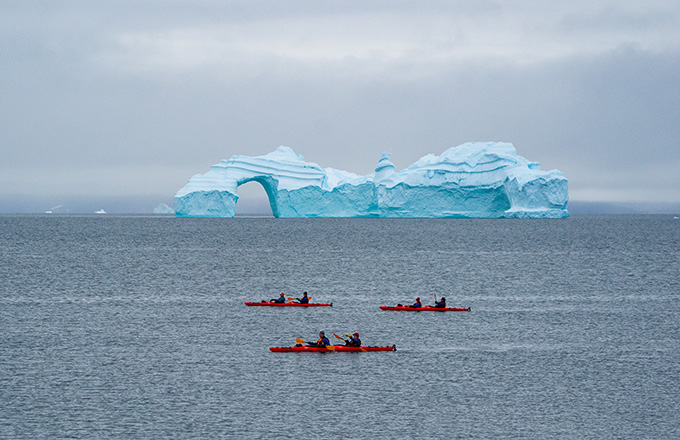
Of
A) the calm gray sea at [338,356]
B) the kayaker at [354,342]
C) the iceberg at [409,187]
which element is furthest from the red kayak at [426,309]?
the iceberg at [409,187]

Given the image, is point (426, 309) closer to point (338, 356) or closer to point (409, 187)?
point (338, 356)

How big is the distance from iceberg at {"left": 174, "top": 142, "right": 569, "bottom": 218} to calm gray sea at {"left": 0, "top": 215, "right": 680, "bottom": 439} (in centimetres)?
3838

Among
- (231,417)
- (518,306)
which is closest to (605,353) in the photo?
(518,306)

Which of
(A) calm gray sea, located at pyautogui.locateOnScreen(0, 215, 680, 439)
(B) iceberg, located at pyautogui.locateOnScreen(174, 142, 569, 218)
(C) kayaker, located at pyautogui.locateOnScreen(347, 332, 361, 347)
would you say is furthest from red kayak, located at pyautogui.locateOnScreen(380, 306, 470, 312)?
(B) iceberg, located at pyautogui.locateOnScreen(174, 142, 569, 218)

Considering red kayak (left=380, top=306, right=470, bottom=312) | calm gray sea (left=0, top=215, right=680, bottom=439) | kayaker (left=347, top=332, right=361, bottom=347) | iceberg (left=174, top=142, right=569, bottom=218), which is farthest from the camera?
iceberg (left=174, top=142, right=569, bottom=218)

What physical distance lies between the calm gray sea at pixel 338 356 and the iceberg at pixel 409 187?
38377 mm

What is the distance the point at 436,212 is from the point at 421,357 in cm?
7155

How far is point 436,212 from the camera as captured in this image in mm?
95188

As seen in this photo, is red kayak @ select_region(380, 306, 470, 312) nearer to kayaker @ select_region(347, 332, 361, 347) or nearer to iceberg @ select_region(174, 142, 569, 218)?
kayaker @ select_region(347, 332, 361, 347)

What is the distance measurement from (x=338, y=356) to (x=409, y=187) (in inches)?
2754

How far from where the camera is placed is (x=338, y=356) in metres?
24.9

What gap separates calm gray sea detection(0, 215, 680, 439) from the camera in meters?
17.7

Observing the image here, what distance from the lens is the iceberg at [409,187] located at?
90.4m

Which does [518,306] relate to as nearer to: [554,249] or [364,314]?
[364,314]
